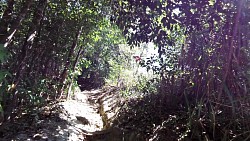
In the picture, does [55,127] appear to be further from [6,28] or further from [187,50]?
[187,50]

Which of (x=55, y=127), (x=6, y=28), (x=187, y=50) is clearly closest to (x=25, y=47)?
(x=6, y=28)

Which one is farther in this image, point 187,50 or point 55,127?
point 55,127

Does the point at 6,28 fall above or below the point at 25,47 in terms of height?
above

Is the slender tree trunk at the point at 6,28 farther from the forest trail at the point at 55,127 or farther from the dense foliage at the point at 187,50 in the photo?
the forest trail at the point at 55,127

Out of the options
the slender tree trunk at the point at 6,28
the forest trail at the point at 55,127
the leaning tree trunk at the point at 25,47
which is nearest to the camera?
the slender tree trunk at the point at 6,28

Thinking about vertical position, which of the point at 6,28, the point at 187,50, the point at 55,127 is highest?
the point at 6,28

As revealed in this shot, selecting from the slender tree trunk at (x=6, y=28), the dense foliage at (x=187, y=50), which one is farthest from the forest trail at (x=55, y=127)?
the slender tree trunk at (x=6, y=28)

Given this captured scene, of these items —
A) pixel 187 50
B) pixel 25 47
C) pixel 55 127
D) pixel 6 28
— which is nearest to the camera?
pixel 6 28

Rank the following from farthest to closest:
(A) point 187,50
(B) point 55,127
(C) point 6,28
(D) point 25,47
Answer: (B) point 55,127, (A) point 187,50, (D) point 25,47, (C) point 6,28

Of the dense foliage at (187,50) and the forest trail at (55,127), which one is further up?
the dense foliage at (187,50)

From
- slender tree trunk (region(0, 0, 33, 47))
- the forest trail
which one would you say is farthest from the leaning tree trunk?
slender tree trunk (region(0, 0, 33, 47))

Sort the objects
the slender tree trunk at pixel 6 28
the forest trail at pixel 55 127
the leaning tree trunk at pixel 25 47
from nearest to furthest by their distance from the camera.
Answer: the slender tree trunk at pixel 6 28 → the leaning tree trunk at pixel 25 47 → the forest trail at pixel 55 127

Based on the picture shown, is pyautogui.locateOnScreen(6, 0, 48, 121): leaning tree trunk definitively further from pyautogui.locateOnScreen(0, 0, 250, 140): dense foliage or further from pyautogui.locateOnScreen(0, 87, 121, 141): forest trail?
pyautogui.locateOnScreen(0, 87, 121, 141): forest trail

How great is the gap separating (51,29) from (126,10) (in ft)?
12.0
